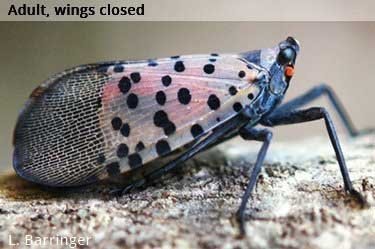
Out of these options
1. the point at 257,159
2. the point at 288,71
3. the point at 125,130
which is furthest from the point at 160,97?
the point at 288,71

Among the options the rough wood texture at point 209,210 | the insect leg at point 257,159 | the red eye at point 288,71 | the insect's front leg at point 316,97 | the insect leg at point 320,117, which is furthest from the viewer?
the insect's front leg at point 316,97

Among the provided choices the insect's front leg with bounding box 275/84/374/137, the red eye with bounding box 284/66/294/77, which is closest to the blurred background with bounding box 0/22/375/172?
the insect's front leg with bounding box 275/84/374/137

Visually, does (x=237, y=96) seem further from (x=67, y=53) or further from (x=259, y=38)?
(x=259, y=38)

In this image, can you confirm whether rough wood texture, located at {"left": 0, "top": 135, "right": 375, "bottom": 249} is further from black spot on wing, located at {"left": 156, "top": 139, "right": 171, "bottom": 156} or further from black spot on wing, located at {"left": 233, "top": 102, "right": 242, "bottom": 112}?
black spot on wing, located at {"left": 233, "top": 102, "right": 242, "bottom": 112}

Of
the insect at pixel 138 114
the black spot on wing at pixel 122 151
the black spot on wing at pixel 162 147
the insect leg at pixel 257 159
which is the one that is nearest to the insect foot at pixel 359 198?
the insect at pixel 138 114

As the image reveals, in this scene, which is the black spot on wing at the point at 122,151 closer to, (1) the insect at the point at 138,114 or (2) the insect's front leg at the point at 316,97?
(1) the insect at the point at 138,114

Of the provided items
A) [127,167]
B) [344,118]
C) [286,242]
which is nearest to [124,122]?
[127,167]

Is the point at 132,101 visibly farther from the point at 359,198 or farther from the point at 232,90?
the point at 359,198
